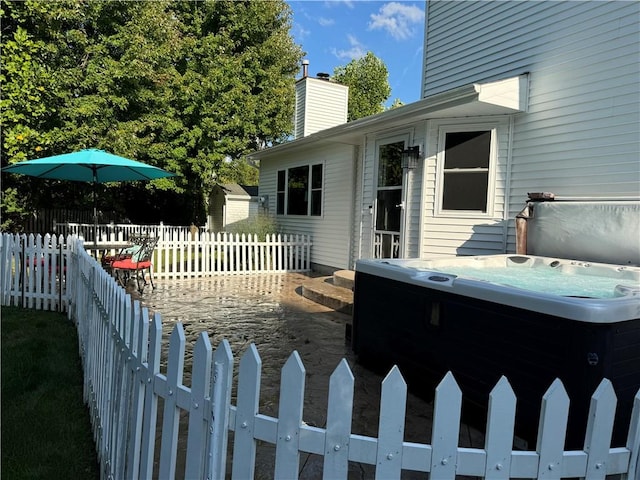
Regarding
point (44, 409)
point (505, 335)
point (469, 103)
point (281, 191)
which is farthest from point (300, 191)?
point (505, 335)

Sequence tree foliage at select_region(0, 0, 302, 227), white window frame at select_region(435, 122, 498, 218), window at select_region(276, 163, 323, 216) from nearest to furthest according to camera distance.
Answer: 1. white window frame at select_region(435, 122, 498, 218)
2. window at select_region(276, 163, 323, 216)
3. tree foliage at select_region(0, 0, 302, 227)

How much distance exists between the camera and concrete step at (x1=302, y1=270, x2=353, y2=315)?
621cm

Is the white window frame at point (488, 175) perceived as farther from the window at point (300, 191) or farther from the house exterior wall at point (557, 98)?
the window at point (300, 191)

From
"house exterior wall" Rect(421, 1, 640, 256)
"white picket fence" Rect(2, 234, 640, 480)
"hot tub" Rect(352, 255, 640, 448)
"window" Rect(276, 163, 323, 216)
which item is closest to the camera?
"white picket fence" Rect(2, 234, 640, 480)

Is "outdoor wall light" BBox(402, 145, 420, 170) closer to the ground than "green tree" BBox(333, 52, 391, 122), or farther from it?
closer to the ground

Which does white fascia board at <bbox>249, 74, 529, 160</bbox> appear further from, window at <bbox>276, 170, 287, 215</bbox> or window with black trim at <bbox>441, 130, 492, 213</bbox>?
window at <bbox>276, 170, 287, 215</bbox>

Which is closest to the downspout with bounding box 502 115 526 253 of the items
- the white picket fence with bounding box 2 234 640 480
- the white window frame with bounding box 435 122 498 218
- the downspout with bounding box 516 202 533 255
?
the white window frame with bounding box 435 122 498 218

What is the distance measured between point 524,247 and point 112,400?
16.5ft

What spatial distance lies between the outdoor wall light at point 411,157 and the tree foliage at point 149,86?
7994mm

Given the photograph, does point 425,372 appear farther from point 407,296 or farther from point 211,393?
point 211,393

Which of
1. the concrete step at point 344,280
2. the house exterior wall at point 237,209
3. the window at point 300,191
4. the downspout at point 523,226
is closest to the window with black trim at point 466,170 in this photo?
the downspout at point 523,226

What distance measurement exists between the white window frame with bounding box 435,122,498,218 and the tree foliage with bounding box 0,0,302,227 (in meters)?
8.49

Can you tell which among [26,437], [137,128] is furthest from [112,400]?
[137,128]

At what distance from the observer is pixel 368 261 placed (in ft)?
12.9
